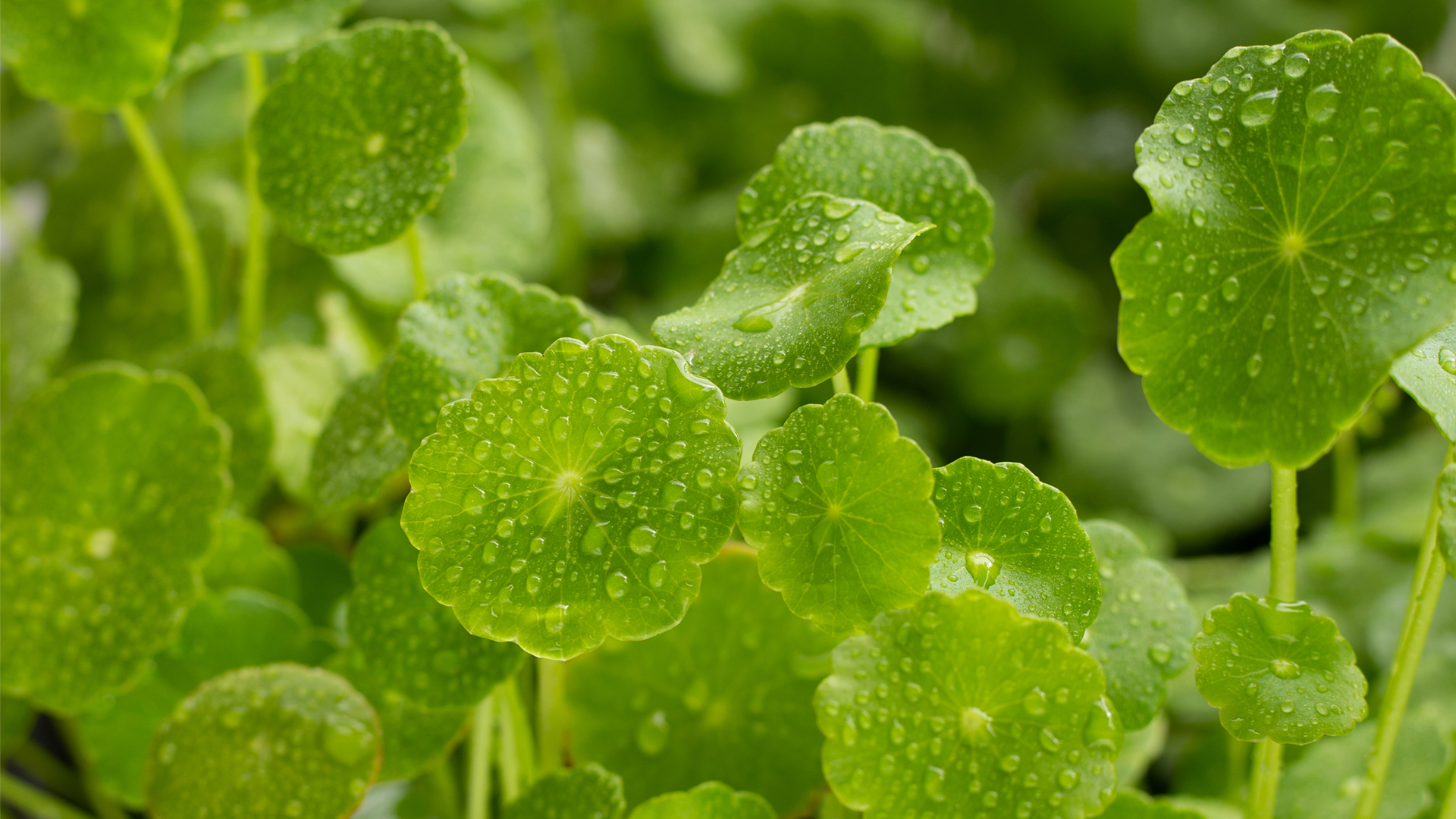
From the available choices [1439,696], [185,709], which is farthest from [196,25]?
[1439,696]

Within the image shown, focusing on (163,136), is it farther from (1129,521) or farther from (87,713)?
(1129,521)

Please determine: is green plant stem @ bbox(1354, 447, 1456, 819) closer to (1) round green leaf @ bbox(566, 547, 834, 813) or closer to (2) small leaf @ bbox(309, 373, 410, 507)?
(1) round green leaf @ bbox(566, 547, 834, 813)

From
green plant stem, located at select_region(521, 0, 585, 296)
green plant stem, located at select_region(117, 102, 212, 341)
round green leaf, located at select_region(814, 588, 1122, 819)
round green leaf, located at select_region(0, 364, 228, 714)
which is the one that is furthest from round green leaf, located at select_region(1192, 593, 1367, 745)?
green plant stem, located at select_region(521, 0, 585, 296)

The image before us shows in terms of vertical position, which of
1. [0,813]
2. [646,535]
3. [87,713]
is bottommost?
[0,813]

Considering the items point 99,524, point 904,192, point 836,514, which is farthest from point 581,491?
point 99,524

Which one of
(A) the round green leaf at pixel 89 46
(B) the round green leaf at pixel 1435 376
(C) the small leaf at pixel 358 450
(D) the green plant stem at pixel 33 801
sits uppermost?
(B) the round green leaf at pixel 1435 376

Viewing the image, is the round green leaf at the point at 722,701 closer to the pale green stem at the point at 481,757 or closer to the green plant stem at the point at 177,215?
the pale green stem at the point at 481,757

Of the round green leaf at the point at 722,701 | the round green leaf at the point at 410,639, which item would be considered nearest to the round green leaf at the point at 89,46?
the round green leaf at the point at 410,639
